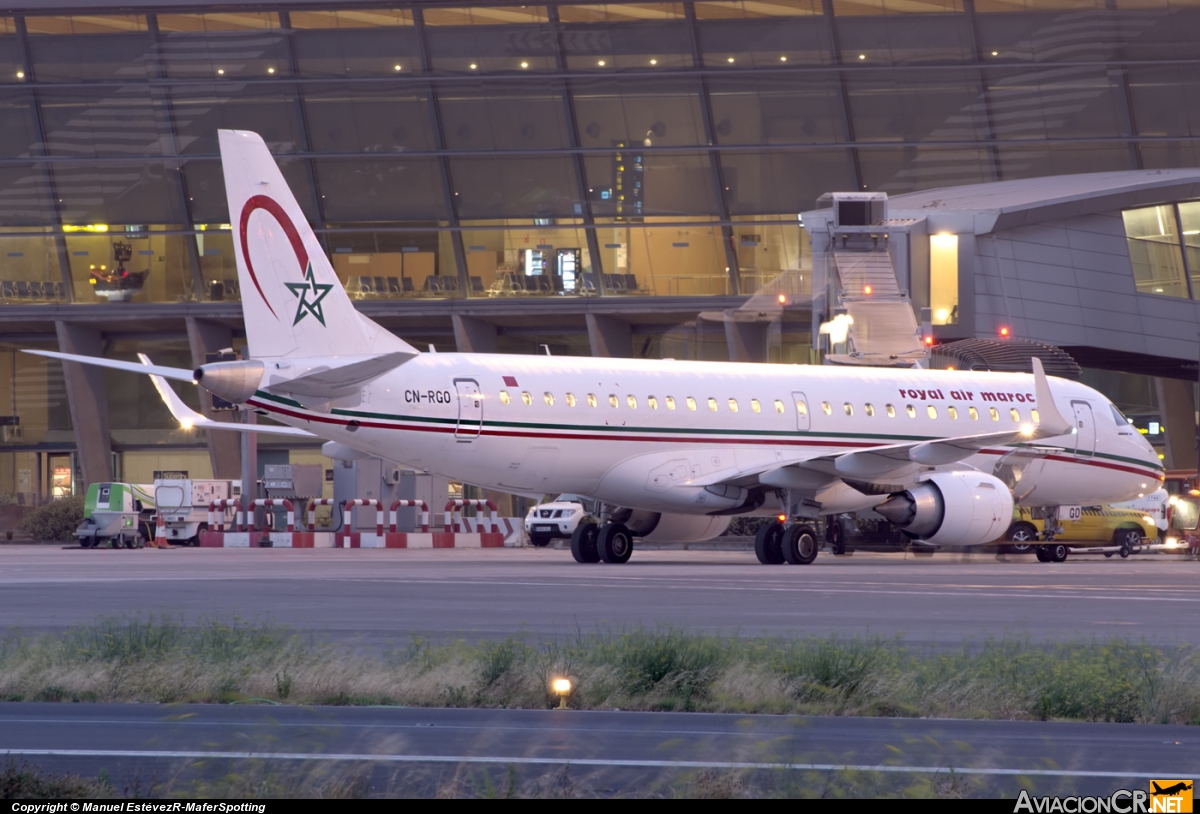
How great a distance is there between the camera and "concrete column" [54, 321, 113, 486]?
5178cm

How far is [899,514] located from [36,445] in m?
37.5

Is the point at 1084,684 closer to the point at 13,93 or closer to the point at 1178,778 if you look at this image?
the point at 1178,778

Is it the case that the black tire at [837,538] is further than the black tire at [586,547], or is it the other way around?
the black tire at [837,538]

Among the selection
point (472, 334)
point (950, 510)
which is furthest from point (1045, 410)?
point (472, 334)

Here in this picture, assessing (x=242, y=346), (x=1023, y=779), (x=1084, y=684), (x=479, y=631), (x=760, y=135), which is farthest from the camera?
(x=242, y=346)

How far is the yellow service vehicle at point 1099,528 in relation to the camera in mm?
33062

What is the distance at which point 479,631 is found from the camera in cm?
1239

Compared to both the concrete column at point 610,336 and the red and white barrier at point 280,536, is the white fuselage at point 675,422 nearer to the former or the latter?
the red and white barrier at point 280,536

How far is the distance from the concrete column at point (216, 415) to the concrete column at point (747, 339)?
1593cm

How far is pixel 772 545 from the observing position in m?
26.1

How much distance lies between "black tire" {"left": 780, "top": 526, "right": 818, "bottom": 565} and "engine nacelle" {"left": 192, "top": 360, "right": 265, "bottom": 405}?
922 centimetres

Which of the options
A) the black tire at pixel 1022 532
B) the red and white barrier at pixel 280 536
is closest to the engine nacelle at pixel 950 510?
the black tire at pixel 1022 532

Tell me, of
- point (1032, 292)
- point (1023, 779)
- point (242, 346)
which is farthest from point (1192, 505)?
point (1023, 779)

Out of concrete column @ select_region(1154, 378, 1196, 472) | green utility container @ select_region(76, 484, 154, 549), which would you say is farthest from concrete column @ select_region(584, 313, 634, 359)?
concrete column @ select_region(1154, 378, 1196, 472)
